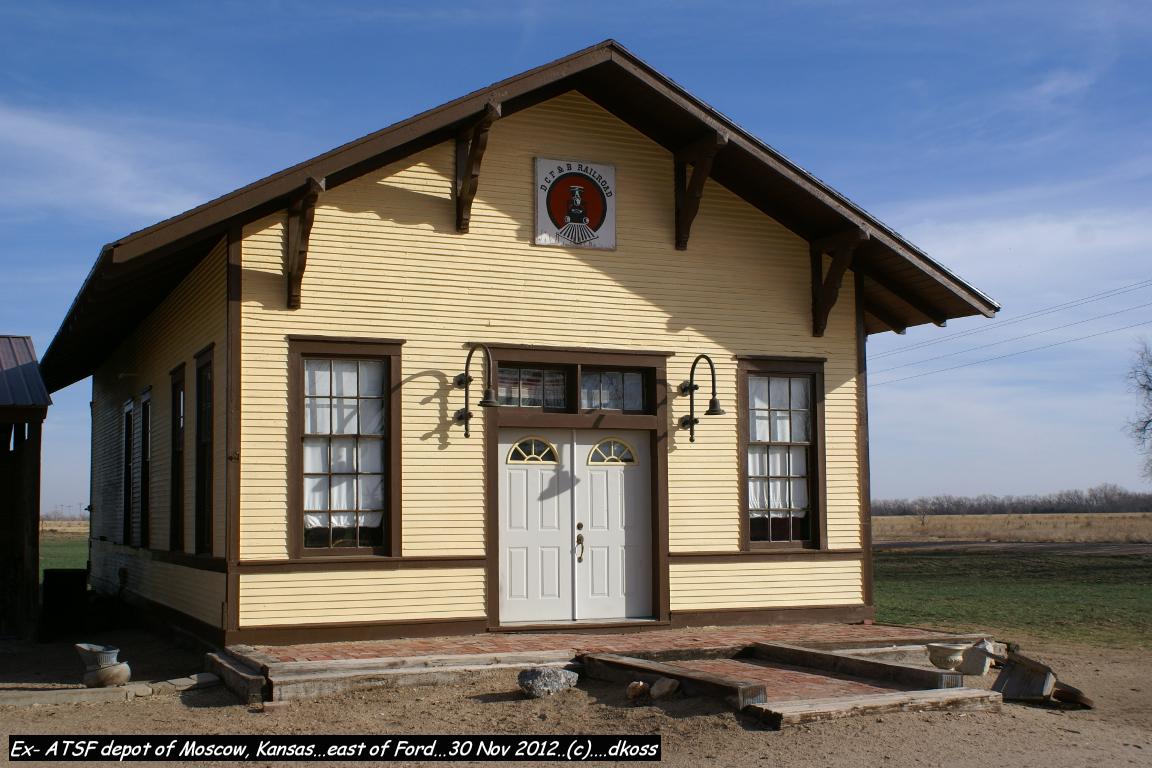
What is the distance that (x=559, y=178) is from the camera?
13.3 metres

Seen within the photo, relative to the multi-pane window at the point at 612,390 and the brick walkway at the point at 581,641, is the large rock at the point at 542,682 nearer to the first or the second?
Result: the brick walkway at the point at 581,641

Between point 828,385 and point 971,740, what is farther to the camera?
point 828,385

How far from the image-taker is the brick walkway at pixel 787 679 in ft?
31.0

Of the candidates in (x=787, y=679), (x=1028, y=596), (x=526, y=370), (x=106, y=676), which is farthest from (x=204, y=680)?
(x=1028, y=596)

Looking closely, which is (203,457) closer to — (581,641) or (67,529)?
(581,641)

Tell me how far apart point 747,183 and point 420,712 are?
736 centimetres

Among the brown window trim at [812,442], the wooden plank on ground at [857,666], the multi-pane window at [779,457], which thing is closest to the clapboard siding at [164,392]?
the wooden plank on ground at [857,666]

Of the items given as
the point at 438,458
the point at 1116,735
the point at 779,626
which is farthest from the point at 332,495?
the point at 1116,735

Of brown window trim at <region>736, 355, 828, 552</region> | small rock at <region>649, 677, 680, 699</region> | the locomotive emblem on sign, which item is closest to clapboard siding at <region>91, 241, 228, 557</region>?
the locomotive emblem on sign

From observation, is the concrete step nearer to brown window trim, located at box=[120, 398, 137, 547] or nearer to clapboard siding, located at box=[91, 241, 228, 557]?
clapboard siding, located at box=[91, 241, 228, 557]

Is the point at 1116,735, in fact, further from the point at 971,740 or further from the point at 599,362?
the point at 599,362

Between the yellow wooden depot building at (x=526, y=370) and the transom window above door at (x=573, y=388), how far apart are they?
28mm

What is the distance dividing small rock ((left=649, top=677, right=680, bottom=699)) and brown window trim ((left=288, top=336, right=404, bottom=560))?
3542 millimetres

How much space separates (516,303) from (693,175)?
244cm
